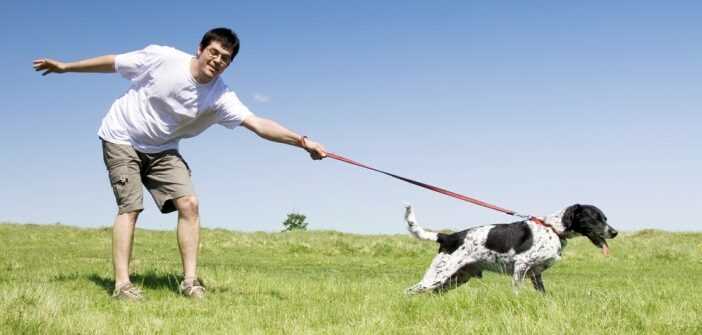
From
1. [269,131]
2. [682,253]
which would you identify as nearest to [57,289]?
[269,131]

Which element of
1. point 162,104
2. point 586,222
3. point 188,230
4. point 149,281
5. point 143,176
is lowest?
point 149,281

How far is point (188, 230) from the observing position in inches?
282

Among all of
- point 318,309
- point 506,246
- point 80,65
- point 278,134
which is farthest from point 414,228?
point 80,65

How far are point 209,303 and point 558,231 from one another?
3950 millimetres

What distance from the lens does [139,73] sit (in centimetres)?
688

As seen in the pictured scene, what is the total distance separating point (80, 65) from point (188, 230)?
200cm

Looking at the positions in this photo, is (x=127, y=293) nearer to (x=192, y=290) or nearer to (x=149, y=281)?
(x=192, y=290)

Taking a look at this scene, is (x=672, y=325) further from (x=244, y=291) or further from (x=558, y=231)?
(x=244, y=291)

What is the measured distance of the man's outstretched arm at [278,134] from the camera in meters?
6.87

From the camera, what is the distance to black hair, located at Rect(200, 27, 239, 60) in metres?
6.69

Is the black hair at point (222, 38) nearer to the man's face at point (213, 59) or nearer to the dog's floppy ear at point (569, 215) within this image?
the man's face at point (213, 59)

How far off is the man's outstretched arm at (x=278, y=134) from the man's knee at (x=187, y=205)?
0.98m

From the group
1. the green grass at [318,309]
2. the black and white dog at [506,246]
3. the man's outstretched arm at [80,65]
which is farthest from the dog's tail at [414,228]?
the man's outstretched arm at [80,65]

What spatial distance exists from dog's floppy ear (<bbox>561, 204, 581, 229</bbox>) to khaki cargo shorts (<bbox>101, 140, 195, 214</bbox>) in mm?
4166
